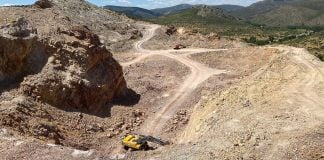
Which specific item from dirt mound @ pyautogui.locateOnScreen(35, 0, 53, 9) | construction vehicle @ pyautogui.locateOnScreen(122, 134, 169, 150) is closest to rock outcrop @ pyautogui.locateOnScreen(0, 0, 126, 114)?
construction vehicle @ pyautogui.locateOnScreen(122, 134, 169, 150)

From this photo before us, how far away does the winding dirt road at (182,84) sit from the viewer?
39219 millimetres

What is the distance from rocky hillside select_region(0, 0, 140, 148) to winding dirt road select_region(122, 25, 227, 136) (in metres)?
4.41

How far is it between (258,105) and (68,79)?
608 inches

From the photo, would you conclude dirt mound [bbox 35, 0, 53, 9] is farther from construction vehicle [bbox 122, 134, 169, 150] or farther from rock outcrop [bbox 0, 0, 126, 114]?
construction vehicle [bbox 122, 134, 169, 150]

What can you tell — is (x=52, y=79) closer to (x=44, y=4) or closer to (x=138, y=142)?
(x=138, y=142)

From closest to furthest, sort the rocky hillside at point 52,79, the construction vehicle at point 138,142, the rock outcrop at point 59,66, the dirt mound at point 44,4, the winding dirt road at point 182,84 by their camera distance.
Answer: the construction vehicle at point 138,142, the rocky hillside at point 52,79, the rock outcrop at point 59,66, the winding dirt road at point 182,84, the dirt mound at point 44,4

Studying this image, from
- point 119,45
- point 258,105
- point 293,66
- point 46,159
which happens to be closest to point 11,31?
point 46,159

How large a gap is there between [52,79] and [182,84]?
1554 cm

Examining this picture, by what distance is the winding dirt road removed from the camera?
39.2 m

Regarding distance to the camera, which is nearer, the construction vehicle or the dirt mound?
the construction vehicle

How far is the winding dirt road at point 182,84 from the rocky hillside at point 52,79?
4411mm

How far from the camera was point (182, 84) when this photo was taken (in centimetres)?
4866

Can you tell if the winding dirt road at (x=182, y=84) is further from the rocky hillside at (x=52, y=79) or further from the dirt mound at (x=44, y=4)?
the dirt mound at (x=44, y=4)

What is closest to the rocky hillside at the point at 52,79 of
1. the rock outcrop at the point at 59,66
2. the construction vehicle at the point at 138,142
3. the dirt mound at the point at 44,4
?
the rock outcrop at the point at 59,66
